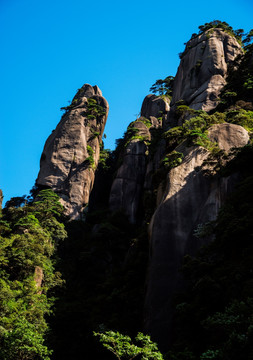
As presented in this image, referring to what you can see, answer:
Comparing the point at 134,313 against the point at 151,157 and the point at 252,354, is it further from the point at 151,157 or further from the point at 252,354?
the point at 151,157

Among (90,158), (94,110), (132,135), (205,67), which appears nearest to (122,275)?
(90,158)

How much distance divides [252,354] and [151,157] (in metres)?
31.1

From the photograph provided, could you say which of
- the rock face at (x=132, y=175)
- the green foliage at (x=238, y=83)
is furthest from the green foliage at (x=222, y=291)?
the green foliage at (x=238, y=83)

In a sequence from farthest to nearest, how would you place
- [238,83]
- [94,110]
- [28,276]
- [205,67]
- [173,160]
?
1. [94,110]
2. [205,67]
3. [238,83]
4. [173,160]
5. [28,276]

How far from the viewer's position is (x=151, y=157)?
38906mm

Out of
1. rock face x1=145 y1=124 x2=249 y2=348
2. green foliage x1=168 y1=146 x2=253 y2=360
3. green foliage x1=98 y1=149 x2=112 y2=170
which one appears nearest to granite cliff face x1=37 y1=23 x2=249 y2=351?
rock face x1=145 y1=124 x2=249 y2=348

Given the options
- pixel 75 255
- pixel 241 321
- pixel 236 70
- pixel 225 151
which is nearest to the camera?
pixel 241 321

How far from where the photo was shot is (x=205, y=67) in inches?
1750

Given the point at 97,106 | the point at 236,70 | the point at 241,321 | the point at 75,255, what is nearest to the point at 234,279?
the point at 241,321

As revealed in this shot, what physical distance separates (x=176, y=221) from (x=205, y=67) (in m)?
29.0

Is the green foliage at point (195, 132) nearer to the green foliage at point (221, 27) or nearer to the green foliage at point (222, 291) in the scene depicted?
the green foliage at point (222, 291)

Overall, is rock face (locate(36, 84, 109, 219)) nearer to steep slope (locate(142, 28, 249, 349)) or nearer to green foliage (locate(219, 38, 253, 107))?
steep slope (locate(142, 28, 249, 349))

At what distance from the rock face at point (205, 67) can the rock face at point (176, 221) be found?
1566 centimetres

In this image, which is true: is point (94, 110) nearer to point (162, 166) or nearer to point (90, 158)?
point (90, 158)
